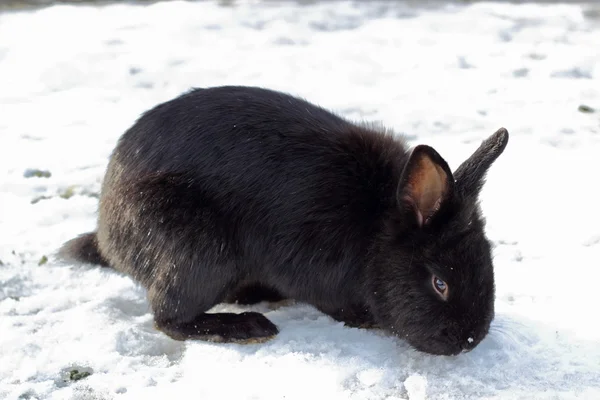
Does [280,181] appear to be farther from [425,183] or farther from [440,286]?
[440,286]

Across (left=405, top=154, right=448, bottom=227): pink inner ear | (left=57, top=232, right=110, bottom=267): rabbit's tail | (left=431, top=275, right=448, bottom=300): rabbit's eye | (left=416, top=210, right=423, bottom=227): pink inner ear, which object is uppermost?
(left=405, top=154, right=448, bottom=227): pink inner ear

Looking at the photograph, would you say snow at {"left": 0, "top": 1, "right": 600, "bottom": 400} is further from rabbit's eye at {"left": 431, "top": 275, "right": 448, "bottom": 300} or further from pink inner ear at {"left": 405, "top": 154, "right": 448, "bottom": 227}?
pink inner ear at {"left": 405, "top": 154, "right": 448, "bottom": 227}

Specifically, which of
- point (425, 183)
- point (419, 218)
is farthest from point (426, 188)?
point (419, 218)

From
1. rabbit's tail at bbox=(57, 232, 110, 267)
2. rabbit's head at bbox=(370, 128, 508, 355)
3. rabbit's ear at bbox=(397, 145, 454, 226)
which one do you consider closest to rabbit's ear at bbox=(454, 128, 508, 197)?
rabbit's head at bbox=(370, 128, 508, 355)

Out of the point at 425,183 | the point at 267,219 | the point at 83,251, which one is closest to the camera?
the point at 425,183

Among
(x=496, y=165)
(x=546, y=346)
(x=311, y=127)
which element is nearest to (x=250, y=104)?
(x=311, y=127)

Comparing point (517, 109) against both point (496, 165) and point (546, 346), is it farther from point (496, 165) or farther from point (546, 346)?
point (546, 346)
